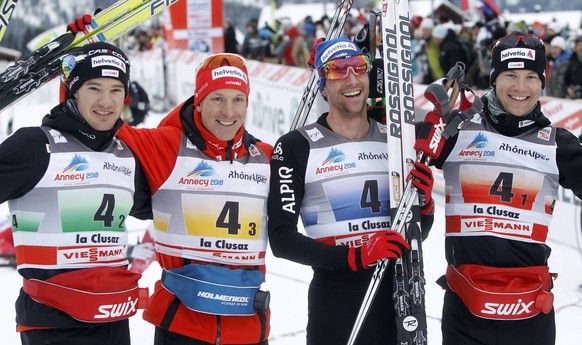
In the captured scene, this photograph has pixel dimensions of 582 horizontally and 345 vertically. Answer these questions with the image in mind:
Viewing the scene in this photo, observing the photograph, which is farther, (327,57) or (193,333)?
(327,57)

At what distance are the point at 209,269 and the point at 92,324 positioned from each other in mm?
542

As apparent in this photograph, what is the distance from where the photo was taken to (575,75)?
10.2 m

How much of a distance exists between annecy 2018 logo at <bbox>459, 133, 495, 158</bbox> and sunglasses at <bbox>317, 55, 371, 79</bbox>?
0.62 meters

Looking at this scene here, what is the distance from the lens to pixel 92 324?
3.20 meters

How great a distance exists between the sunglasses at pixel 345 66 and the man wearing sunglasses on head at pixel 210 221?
15.9 inches

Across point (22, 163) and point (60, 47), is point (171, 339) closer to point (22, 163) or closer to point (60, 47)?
point (22, 163)

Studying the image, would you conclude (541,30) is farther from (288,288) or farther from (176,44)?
(176,44)

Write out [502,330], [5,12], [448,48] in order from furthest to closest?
[448,48]
[5,12]
[502,330]

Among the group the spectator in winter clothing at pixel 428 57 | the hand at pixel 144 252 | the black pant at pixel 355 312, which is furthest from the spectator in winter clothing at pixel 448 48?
the black pant at pixel 355 312

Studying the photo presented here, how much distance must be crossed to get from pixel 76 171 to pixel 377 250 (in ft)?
4.31

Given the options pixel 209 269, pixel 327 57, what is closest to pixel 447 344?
pixel 209 269

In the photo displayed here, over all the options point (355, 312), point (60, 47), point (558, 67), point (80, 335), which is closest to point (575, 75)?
point (558, 67)

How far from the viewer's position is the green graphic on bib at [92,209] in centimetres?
316

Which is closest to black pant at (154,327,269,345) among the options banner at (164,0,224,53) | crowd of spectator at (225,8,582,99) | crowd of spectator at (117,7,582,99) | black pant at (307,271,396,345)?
black pant at (307,271,396,345)
